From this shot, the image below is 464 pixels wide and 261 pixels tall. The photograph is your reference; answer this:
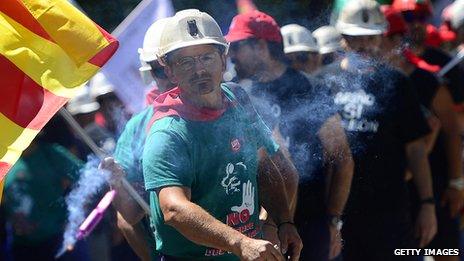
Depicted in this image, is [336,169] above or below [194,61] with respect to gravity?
below

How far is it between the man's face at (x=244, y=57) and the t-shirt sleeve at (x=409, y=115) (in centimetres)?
87

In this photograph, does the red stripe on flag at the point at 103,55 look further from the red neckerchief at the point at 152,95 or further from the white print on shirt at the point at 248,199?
the white print on shirt at the point at 248,199

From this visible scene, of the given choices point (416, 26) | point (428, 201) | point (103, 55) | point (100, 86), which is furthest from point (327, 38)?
point (103, 55)

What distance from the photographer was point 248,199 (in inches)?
231

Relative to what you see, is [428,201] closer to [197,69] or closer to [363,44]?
[363,44]

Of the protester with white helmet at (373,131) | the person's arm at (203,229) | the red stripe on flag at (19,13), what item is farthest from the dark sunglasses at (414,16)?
the person's arm at (203,229)

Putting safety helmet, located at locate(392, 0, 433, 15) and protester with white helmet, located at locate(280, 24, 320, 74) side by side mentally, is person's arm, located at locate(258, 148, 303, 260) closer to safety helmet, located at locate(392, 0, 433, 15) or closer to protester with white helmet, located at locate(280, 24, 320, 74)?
protester with white helmet, located at locate(280, 24, 320, 74)

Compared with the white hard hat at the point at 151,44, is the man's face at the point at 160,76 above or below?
below

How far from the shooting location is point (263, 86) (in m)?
7.38

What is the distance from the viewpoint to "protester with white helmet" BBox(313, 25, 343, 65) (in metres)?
8.53

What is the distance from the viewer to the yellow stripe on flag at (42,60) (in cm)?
603

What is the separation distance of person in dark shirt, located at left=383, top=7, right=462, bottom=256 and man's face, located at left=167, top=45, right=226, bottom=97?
107 inches

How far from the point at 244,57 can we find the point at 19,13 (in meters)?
1.82

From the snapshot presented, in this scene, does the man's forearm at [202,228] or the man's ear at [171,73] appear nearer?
the man's forearm at [202,228]
